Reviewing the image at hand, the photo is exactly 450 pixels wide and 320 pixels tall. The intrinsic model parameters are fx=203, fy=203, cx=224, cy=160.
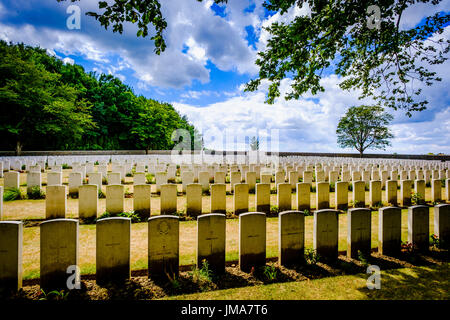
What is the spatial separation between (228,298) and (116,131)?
3937 centimetres

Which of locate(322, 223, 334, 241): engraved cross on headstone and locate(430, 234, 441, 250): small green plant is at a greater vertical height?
locate(322, 223, 334, 241): engraved cross on headstone

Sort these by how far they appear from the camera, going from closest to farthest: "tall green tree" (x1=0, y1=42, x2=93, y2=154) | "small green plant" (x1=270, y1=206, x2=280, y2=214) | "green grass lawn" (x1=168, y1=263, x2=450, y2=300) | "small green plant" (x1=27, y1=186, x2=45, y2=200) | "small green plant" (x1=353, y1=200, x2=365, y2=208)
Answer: "green grass lawn" (x1=168, y1=263, x2=450, y2=300) → "small green plant" (x1=270, y1=206, x2=280, y2=214) → "small green plant" (x1=353, y1=200, x2=365, y2=208) → "small green plant" (x1=27, y1=186, x2=45, y2=200) → "tall green tree" (x1=0, y1=42, x2=93, y2=154)

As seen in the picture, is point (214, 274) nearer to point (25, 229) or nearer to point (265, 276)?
point (265, 276)

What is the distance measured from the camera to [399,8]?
226 inches

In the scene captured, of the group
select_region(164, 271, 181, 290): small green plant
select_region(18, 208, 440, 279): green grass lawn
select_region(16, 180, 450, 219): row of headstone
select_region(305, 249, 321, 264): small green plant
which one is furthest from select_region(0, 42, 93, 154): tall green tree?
select_region(305, 249, 321, 264): small green plant

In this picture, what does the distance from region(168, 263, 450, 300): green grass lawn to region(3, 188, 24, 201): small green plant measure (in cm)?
815

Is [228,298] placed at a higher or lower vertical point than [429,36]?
lower

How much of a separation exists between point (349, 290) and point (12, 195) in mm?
10034

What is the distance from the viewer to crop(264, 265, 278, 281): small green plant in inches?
112

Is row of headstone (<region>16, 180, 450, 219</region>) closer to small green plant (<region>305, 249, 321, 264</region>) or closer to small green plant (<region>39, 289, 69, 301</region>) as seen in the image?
small green plant (<region>305, 249, 321, 264</region>)

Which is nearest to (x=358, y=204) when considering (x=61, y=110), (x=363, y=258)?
(x=363, y=258)

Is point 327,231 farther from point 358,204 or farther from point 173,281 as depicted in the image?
point 358,204

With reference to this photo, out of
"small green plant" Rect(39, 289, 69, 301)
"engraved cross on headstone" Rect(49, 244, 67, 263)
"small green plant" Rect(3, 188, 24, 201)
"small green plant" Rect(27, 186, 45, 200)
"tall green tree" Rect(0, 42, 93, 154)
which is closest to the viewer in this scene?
"small green plant" Rect(39, 289, 69, 301)
